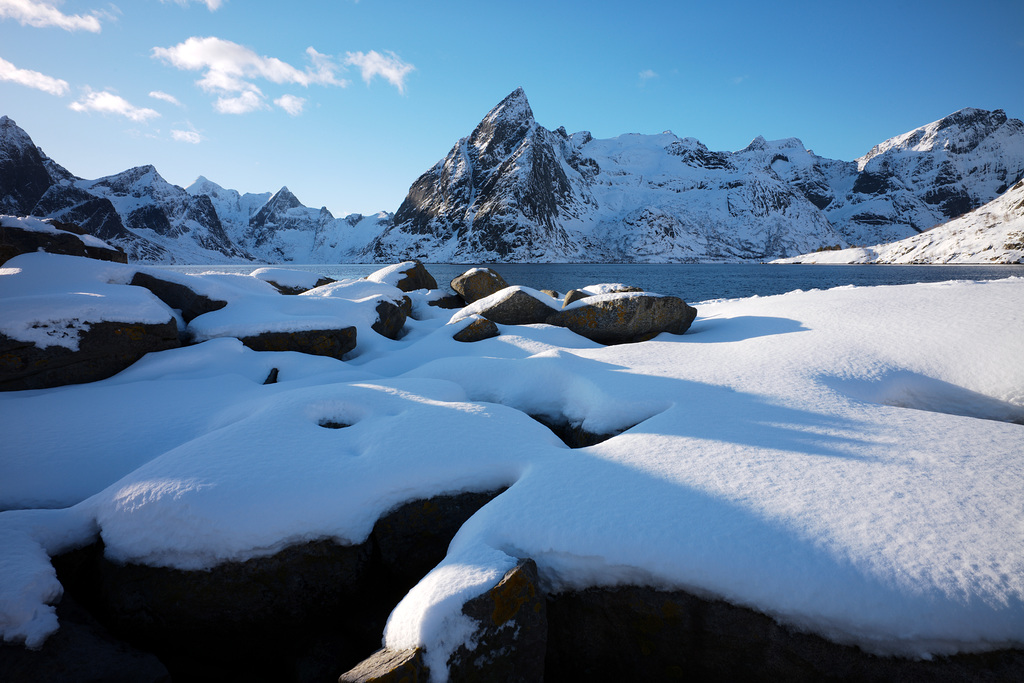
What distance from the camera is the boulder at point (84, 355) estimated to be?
6.48m

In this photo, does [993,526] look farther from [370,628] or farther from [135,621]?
[135,621]


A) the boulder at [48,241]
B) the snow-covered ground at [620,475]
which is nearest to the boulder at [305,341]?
the snow-covered ground at [620,475]

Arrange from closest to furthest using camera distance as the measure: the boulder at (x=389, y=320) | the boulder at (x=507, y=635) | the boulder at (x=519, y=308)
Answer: the boulder at (x=507, y=635) < the boulder at (x=389, y=320) < the boulder at (x=519, y=308)

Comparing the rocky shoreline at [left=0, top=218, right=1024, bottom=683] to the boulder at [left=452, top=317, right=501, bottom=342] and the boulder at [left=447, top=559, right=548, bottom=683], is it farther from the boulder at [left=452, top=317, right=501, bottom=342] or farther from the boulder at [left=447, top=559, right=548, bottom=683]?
the boulder at [left=452, top=317, right=501, bottom=342]

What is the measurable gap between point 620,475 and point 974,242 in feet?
447

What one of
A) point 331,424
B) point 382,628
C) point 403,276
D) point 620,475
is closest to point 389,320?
point 403,276

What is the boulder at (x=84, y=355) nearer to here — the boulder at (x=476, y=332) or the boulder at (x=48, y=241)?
the boulder at (x=476, y=332)

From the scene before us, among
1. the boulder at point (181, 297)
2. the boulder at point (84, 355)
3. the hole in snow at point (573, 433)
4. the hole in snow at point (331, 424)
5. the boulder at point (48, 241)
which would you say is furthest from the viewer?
the boulder at point (48, 241)

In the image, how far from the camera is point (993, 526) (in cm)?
301

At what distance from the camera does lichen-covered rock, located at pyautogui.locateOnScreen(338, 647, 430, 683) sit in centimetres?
248

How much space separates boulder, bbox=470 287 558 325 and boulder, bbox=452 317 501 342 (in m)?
1.28

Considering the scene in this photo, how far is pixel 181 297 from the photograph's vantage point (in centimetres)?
962

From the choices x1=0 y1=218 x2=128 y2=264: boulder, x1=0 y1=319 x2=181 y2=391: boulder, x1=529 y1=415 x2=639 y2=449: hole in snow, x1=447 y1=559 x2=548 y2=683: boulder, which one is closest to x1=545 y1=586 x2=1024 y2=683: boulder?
x1=447 y1=559 x2=548 y2=683: boulder

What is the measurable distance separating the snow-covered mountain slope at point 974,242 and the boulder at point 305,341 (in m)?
125
